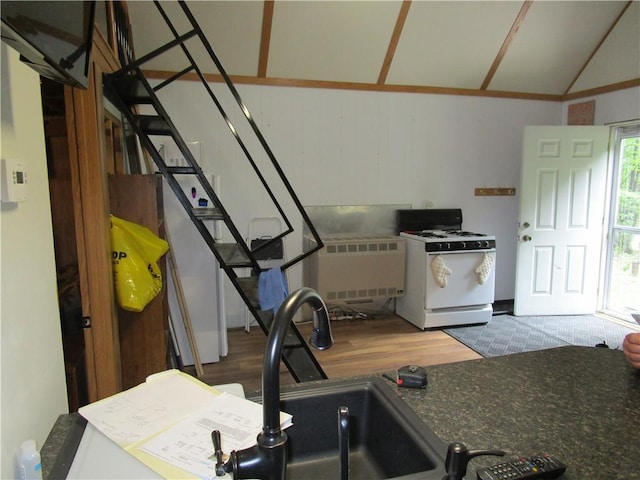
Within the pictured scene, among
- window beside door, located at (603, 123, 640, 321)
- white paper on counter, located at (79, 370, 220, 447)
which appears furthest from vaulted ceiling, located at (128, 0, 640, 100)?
white paper on counter, located at (79, 370, 220, 447)

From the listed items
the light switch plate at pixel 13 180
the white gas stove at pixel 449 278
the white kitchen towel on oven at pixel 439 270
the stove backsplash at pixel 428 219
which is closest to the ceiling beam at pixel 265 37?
the stove backsplash at pixel 428 219

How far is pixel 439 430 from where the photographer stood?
3.18 feet

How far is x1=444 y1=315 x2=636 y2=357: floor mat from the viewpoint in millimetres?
3576

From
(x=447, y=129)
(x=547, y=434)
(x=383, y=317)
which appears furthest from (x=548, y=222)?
(x=547, y=434)

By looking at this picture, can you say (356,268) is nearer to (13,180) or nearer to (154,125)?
(154,125)

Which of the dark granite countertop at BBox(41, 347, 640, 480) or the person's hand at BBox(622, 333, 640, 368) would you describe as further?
the person's hand at BBox(622, 333, 640, 368)

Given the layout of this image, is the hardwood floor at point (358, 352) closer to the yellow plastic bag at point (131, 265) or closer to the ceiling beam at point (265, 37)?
the yellow plastic bag at point (131, 265)

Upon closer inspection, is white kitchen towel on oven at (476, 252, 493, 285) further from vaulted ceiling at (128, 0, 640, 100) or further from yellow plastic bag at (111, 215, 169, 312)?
yellow plastic bag at (111, 215, 169, 312)

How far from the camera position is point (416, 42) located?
13.0 feet

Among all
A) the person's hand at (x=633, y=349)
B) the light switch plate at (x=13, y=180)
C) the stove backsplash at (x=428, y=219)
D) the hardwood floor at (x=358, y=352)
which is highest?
the light switch plate at (x=13, y=180)

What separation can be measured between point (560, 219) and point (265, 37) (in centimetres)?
347

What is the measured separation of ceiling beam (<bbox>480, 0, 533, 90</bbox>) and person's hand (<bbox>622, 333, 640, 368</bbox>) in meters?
3.64

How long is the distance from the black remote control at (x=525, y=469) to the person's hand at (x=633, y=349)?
597 millimetres

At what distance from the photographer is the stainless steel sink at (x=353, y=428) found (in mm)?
1023
